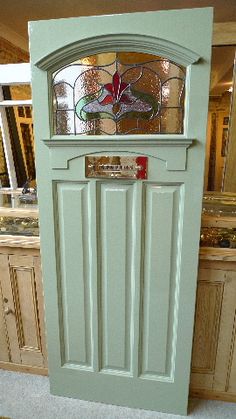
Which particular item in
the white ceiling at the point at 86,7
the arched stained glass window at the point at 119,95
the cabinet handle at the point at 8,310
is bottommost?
the cabinet handle at the point at 8,310

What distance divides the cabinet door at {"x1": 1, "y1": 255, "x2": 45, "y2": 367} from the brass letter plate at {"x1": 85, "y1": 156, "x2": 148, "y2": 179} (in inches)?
25.9

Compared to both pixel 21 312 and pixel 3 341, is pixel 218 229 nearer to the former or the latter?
pixel 21 312

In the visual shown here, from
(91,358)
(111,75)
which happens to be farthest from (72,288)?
(111,75)

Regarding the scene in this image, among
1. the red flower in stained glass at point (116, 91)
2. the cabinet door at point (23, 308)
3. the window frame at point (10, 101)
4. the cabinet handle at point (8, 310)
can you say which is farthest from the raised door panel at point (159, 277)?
the window frame at point (10, 101)

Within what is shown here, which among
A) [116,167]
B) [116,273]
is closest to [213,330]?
[116,273]

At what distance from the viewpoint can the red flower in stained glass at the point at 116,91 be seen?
123 centimetres

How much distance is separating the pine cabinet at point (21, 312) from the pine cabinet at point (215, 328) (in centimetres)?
91

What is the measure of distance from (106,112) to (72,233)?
1.98ft

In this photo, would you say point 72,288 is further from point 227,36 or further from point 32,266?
point 227,36

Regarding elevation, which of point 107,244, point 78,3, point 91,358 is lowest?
point 91,358

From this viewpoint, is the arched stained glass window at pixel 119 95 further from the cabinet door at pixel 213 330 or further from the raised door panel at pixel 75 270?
the cabinet door at pixel 213 330

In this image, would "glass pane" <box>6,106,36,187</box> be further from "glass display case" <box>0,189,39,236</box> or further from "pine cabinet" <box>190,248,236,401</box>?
"pine cabinet" <box>190,248,236,401</box>

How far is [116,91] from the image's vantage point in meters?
1.24

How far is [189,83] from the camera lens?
1142 millimetres
